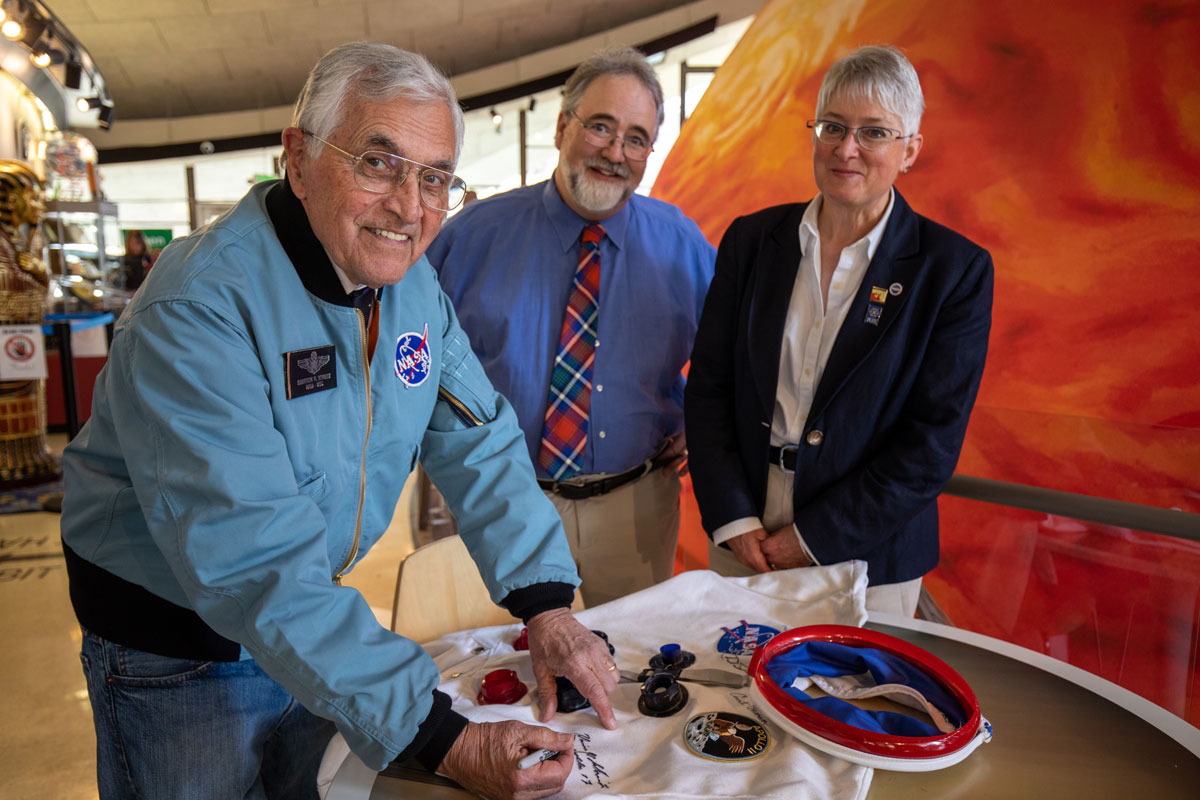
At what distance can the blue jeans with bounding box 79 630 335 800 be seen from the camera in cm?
117

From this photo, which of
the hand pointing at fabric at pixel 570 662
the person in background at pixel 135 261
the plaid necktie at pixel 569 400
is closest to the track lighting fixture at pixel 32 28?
the person in background at pixel 135 261

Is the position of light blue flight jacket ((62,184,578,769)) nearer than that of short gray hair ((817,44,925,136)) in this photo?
Yes

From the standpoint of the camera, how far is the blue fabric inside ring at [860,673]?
1129mm

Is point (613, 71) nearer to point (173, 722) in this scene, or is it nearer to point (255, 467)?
point (255, 467)

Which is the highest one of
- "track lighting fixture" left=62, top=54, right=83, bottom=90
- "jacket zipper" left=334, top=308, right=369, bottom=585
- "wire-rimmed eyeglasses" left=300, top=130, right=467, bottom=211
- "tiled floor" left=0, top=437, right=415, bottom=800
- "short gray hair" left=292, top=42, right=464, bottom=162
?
"track lighting fixture" left=62, top=54, right=83, bottom=90

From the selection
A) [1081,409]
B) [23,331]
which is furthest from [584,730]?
[23,331]

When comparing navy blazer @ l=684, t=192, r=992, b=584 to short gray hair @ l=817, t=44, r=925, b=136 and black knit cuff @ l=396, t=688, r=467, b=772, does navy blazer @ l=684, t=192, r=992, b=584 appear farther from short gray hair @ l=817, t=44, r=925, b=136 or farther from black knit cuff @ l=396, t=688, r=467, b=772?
black knit cuff @ l=396, t=688, r=467, b=772

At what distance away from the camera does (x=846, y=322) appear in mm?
1775

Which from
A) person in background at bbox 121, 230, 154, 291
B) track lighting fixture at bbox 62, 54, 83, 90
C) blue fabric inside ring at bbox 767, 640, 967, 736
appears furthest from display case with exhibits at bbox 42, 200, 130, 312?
blue fabric inside ring at bbox 767, 640, 967, 736

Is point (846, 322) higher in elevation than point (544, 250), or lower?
lower

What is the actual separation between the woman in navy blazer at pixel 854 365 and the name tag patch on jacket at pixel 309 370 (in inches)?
40.8

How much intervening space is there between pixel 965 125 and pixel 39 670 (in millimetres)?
4273

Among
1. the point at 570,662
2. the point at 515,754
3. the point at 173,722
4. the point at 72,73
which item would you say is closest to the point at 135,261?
the point at 72,73

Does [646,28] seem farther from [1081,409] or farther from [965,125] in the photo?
[1081,409]
